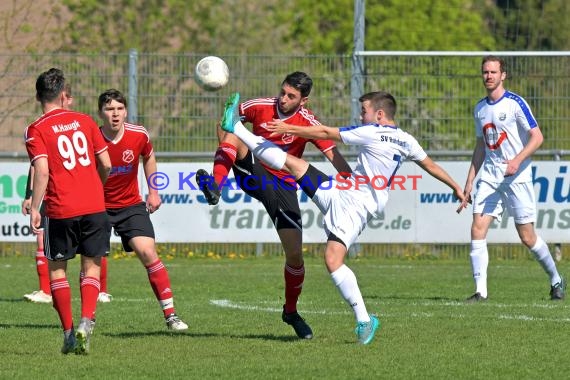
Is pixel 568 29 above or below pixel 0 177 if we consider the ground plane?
above

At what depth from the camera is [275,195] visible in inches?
387

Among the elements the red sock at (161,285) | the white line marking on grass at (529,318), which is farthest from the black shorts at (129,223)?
the white line marking on grass at (529,318)

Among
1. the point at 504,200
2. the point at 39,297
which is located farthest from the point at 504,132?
the point at 39,297

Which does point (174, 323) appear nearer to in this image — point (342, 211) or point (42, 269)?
point (342, 211)

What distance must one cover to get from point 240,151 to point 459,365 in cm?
325

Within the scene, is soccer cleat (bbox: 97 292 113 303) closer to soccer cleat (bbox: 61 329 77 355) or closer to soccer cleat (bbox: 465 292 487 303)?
soccer cleat (bbox: 465 292 487 303)

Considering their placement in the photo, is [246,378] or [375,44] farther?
[375,44]

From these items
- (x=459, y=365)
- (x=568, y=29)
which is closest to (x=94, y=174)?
(x=459, y=365)

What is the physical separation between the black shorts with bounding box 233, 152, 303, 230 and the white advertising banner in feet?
24.3

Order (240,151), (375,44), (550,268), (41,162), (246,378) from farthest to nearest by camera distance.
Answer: (375,44) → (550,268) → (240,151) → (41,162) → (246,378)

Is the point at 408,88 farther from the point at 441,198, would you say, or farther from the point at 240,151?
the point at 240,151

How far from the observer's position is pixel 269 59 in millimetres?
18266

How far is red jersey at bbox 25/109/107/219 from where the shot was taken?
27.1ft

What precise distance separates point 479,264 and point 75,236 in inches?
192
